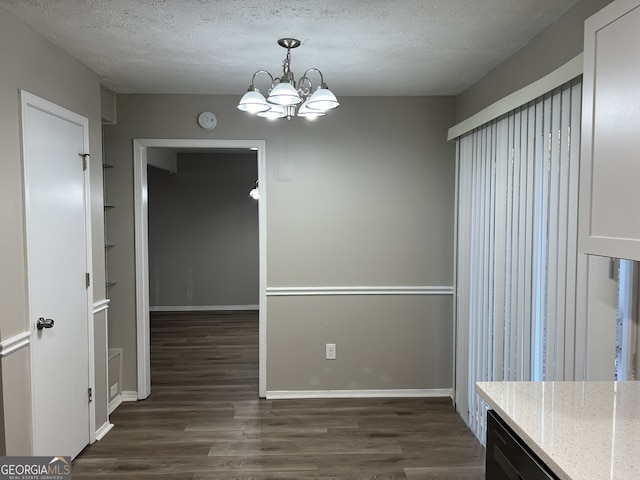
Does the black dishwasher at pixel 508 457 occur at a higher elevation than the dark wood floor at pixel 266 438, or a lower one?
higher

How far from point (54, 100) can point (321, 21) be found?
5.05 ft

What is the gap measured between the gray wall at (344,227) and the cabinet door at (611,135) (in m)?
2.23

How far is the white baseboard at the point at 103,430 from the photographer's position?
319cm

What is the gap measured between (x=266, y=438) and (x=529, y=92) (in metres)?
2.63

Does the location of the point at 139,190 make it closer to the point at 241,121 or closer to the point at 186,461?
the point at 241,121

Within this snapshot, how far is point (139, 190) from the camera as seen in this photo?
379 centimetres

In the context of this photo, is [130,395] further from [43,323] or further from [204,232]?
[204,232]

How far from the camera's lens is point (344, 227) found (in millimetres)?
3881

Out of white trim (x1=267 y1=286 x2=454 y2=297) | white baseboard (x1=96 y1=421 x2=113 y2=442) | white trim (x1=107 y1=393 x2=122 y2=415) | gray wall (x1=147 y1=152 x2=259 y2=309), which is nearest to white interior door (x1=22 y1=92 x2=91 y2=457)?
white baseboard (x1=96 y1=421 x2=113 y2=442)

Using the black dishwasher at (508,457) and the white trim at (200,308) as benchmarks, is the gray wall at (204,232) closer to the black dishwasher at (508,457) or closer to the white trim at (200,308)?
the white trim at (200,308)

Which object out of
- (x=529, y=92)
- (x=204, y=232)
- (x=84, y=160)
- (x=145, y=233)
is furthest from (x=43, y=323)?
(x=204, y=232)

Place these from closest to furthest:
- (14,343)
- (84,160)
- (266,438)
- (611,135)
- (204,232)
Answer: (611,135)
(14,343)
(84,160)
(266,438)
(204,232)

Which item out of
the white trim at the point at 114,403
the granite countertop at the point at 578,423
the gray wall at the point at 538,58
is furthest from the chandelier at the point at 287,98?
the white trim at the point at 114,403

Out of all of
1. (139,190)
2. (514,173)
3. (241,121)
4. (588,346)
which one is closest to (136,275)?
(139,190)
